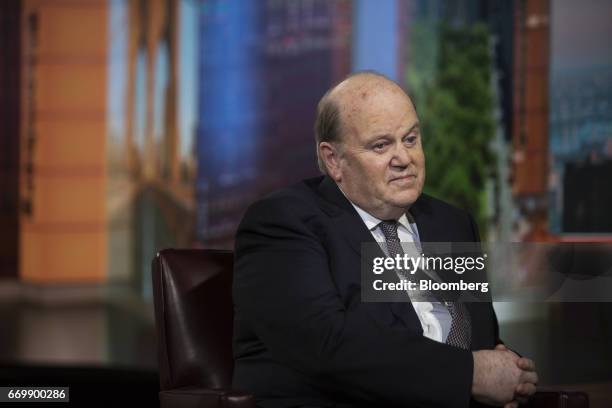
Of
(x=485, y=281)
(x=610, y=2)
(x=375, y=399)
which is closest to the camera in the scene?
(x=375, y=399)

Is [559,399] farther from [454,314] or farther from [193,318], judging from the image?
[193,318]

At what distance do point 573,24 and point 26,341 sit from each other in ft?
12.1

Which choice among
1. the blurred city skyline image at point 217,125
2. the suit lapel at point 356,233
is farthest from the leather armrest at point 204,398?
the blurred city skyline image at point 217,125

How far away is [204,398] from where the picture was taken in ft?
5.49

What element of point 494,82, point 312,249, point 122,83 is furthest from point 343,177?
point 122,83

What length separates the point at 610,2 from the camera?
14.7 ft

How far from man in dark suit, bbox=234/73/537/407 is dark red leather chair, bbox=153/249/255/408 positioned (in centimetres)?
14

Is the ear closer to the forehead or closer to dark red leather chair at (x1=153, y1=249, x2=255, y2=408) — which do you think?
the forehead

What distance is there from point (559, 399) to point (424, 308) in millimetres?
341

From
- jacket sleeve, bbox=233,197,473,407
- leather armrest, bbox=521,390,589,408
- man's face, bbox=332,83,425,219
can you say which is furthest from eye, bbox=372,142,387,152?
leather armrest, bbox=521,390,589,408

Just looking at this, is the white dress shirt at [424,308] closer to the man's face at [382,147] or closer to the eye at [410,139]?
the man's face at [382,147]

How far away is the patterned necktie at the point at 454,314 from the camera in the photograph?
177cm

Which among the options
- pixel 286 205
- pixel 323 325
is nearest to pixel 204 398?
pixel 323 325

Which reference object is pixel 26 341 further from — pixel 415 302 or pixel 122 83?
pixel 415 302
